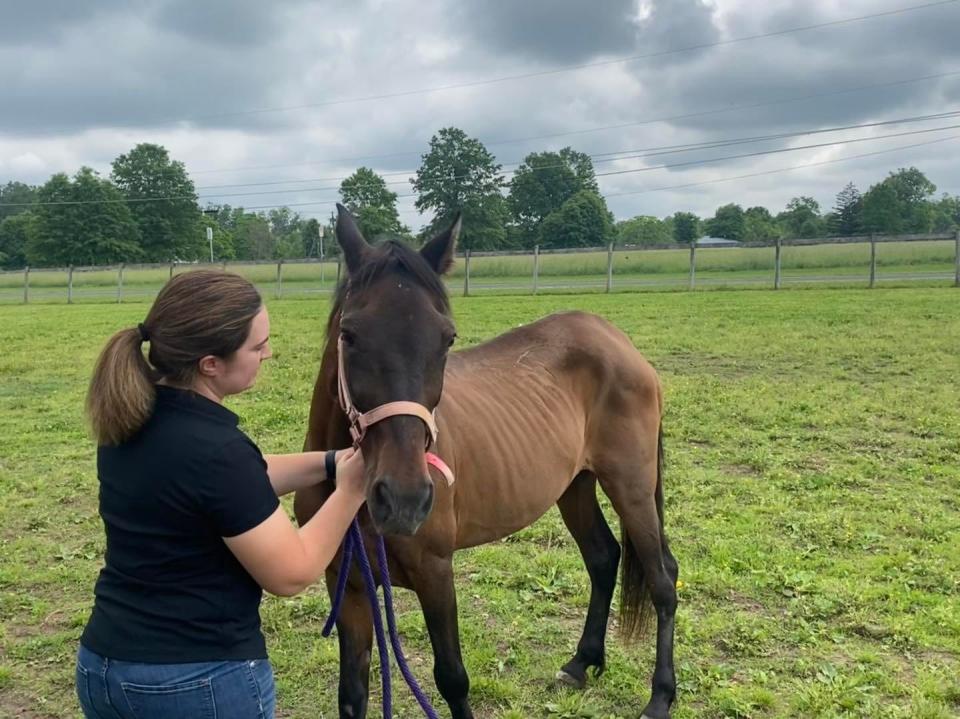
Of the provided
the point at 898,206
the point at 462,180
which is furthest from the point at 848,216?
the point at 462,180

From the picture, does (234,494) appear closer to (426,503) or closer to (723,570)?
(426,503)

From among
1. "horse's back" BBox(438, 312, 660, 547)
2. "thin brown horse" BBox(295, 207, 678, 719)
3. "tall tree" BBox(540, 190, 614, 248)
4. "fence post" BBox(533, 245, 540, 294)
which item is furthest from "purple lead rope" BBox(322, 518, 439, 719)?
"tall tree" BBox(540, 190, 614, 248)

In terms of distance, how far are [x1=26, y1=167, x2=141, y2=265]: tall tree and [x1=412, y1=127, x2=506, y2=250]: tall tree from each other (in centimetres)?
2551

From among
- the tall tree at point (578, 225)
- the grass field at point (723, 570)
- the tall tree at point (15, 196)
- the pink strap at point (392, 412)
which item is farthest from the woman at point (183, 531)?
the tall tree at point (15, 196)

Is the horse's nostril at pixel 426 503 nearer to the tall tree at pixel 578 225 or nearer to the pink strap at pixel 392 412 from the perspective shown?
the pink strap at pixel 392 412

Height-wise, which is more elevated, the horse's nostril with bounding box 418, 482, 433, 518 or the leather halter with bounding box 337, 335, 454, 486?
the leather halter with bounding box 337, 335, 454, 486

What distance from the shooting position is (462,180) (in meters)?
50.1

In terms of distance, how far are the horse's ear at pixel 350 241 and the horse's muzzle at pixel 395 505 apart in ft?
2.69

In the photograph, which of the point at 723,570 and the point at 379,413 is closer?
the point at 379,413

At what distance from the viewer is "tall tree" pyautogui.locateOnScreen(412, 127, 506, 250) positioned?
1710 inches

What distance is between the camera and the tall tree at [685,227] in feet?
290

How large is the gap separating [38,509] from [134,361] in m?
4.76

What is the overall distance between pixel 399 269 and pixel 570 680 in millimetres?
2275

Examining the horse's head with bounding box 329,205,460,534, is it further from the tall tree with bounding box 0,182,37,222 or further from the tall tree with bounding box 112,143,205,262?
the tall tree with bounding box 0,182,37,222
